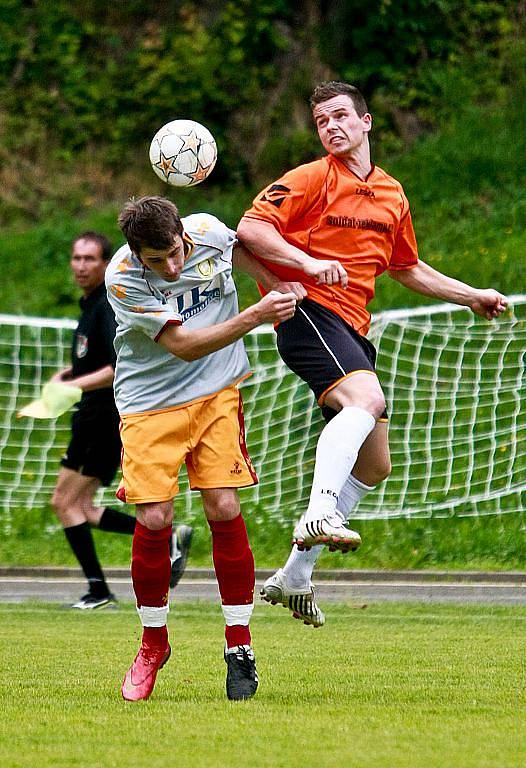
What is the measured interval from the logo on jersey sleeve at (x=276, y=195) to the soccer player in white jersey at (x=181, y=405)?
1.71 feet

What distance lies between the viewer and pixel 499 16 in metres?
20.2

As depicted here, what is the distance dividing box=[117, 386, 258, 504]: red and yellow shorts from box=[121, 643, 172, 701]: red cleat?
0.62m

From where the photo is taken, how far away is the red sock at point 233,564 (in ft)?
18.6

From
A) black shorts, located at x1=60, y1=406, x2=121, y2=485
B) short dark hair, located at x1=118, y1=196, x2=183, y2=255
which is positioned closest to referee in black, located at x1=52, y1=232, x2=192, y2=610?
black shorts, located at x1=60, y1=406, x2=121, y2=485

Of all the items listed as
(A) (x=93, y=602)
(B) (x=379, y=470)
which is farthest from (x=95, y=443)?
(B) (x=379, y=470)

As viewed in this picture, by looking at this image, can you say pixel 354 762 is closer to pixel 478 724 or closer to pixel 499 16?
pixel 478 724

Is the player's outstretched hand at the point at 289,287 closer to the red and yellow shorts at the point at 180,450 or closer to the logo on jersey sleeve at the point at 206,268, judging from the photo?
the logo on jersey sleeve at the point at 206,268

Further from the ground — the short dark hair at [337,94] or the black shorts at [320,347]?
the short dark hair at [337,94]

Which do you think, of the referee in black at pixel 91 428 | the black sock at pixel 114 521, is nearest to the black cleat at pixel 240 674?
the referee in black at pixel 91 428

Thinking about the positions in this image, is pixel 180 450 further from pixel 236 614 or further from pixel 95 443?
pixel 95 443

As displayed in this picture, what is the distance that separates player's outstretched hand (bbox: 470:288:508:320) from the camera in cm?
667

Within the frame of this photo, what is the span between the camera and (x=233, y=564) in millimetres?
5711

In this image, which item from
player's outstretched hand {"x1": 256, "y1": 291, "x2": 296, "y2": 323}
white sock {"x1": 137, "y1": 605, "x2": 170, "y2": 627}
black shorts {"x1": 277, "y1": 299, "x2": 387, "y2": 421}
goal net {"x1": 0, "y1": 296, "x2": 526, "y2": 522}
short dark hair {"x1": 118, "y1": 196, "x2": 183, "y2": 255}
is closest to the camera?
short dark hair {"x1": 118, "y1": 196, "x2": 183, "y2": 255}

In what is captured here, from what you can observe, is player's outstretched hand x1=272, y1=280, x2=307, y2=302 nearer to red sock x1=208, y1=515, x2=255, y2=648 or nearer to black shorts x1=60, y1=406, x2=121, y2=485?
red sock x1=208, y1=515, x2=255, y2=648
